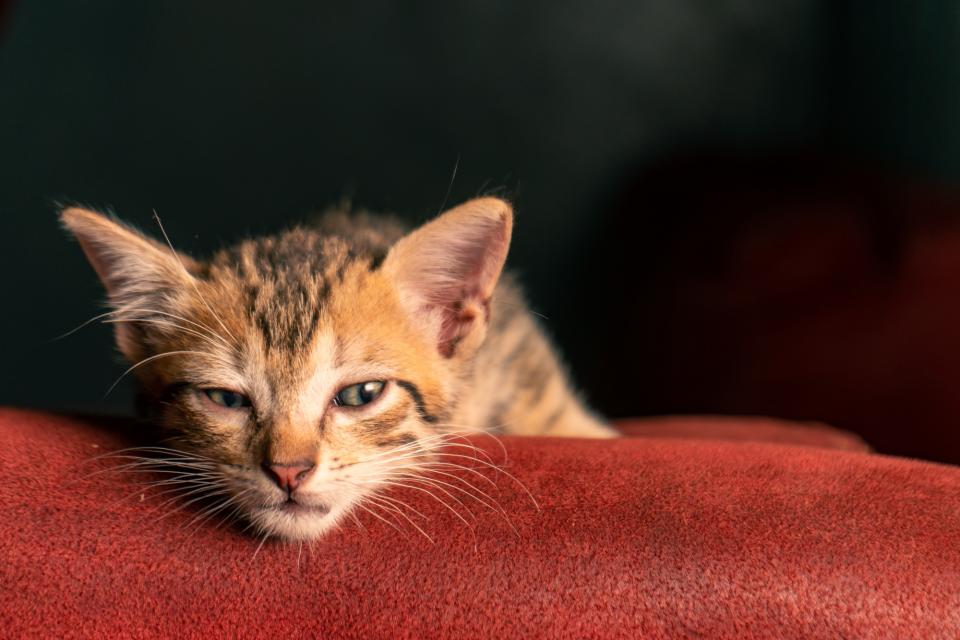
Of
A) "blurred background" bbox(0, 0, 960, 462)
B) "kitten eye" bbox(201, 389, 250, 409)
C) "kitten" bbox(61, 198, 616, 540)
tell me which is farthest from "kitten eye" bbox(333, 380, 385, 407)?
"blurred background" bbox(0, 0, 960, 462)

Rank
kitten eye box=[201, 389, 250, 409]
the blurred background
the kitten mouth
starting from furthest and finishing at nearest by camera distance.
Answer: the blurred background → kitten eye box=[201, 389, 250, 409] → the kitten mouth

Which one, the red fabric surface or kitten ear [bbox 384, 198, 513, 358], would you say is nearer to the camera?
the red fabric surface

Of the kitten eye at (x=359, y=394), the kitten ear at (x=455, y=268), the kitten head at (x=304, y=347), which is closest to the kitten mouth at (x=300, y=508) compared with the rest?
the kitten head at (x=304, y=347)

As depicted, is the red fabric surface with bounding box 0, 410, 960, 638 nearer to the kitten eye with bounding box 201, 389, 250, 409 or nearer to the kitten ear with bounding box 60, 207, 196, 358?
the kitten eye with bounding box 201, 389, 250, 409

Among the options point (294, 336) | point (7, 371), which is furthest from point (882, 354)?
point (7, 371)

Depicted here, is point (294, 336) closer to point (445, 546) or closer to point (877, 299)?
point (445, 546)

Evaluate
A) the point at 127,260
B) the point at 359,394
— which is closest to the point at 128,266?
the point at 127,260

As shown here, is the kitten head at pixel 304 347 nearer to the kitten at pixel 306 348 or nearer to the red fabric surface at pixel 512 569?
the kitten at pixel 306 348
